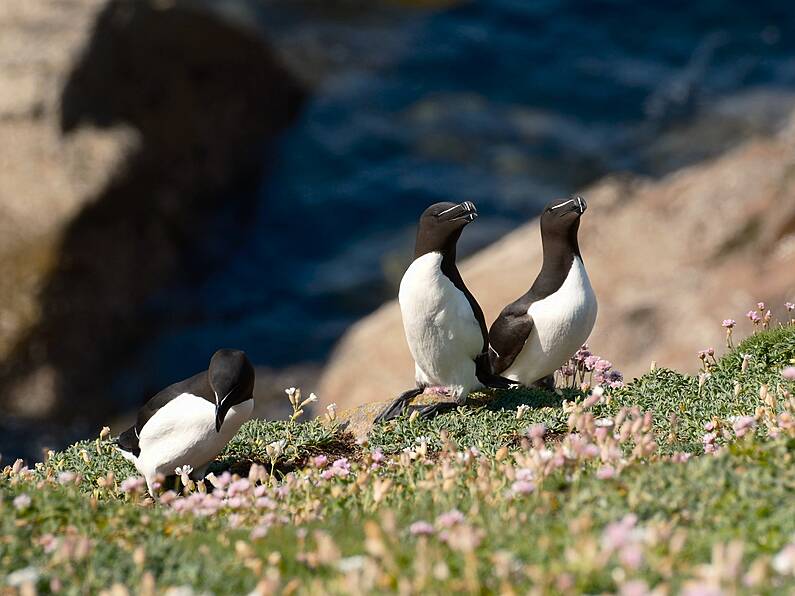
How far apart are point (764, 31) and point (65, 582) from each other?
82.0 ft

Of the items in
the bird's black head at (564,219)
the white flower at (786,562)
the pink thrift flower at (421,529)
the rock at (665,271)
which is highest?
the rock at (665,271)

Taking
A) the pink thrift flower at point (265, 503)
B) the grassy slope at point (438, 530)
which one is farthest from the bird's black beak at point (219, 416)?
the pink thrift flower at point (265, 503)

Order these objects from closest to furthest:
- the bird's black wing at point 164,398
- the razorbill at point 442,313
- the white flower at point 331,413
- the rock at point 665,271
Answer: the bird's black wing at point 164,398
the white flower at point 331,413
the razorbill at point 442,313
the rock at point 665,271

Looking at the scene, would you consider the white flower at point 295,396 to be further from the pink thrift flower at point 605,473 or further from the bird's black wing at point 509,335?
the pink thrift flower at point 605,473

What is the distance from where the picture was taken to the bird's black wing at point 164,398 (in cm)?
714

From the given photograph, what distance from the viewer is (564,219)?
866cm

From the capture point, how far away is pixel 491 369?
8812 millimetres

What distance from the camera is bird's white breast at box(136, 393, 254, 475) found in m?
7.00

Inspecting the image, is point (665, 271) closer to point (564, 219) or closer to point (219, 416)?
point (564, 219)

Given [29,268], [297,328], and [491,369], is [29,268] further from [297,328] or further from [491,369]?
[491,369]

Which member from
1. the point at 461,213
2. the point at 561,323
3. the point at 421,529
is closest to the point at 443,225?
the point at 461,213

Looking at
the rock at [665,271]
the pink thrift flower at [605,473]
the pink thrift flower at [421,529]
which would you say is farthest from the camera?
the rock at [665,271]

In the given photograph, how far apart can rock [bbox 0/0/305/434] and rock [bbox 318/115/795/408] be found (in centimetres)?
398

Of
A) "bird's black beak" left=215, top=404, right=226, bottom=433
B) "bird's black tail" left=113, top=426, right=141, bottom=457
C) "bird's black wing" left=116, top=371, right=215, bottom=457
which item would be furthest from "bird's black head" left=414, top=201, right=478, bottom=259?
"bird's black tail" left=113, top=426, right=141, bottom=457
